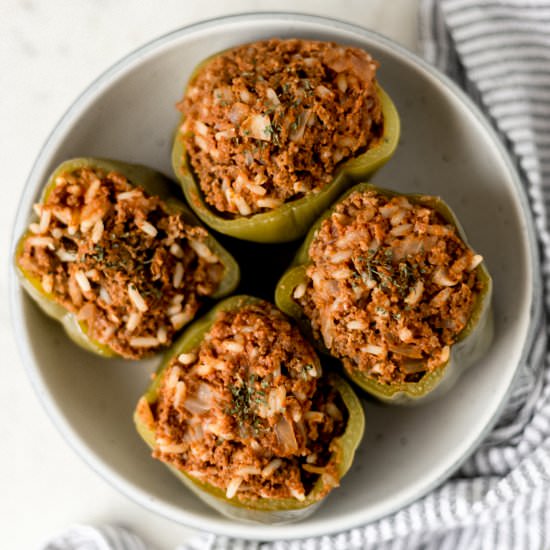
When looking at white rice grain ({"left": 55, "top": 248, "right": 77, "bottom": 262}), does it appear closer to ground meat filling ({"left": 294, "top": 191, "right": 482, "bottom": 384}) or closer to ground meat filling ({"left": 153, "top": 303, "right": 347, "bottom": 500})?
ground meat filling ({"left": 153, "top": 303, "right": 347, "bottom": 500})

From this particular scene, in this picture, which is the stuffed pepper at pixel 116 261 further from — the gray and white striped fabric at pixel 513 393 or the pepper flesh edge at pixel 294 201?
the gray and white striped fabric at pixel 513 393

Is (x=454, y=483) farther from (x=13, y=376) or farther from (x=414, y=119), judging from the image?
(x=13, y=376)

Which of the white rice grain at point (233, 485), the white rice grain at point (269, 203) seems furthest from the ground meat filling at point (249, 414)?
the white rice grain at point (269, 203)

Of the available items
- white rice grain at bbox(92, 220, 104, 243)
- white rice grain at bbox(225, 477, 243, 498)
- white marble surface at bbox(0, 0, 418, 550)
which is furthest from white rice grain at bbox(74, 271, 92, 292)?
white marble surface at bbox(0, 0, 418, 550)

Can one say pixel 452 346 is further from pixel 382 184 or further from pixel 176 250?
pixel 176 250

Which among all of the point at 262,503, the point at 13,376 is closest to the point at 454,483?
the point at 262,503
